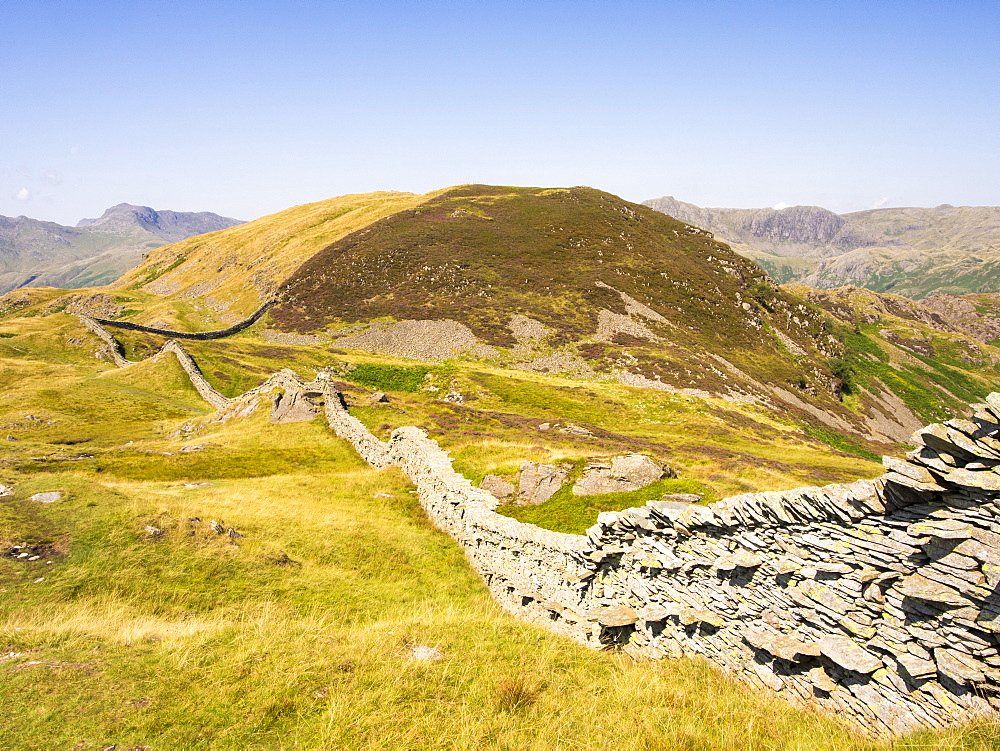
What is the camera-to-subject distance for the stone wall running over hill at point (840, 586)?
7.00 metres

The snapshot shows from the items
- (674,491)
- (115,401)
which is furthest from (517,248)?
(674,491)

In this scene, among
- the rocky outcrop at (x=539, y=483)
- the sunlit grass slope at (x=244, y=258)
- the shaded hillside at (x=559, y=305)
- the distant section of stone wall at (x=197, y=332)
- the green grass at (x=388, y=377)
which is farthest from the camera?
the sunlit grass slope at (x=244, y=258)

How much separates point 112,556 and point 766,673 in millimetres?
18279

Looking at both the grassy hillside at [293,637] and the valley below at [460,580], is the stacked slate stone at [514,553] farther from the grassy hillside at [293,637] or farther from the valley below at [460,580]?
the grassy hillside at [293,637]

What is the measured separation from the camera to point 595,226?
131250 millimetres

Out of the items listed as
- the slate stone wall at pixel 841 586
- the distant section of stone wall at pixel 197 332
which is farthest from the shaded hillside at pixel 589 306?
the slate stone wall at pixel 841 586

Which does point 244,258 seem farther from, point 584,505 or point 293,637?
point 293,637

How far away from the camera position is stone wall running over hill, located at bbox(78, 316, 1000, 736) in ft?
23.0

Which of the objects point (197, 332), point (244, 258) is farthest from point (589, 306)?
point (244, 258)

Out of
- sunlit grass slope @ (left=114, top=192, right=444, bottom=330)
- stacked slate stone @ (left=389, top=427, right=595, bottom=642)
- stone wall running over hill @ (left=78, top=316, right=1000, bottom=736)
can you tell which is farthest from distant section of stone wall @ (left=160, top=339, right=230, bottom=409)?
stone wall running over hill @ (left=78, top=316, right=1000, bottom=736)

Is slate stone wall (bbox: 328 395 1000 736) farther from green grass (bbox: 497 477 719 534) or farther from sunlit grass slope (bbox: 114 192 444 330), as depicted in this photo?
sunlit grass slope (bbox: 114 192 444 330)

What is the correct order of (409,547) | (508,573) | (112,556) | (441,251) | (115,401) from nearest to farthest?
1. (112,556)
2. (508,573)
3. (409,547)
4. (115,401)
5. (441,251)

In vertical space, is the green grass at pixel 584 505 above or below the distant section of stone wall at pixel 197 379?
above

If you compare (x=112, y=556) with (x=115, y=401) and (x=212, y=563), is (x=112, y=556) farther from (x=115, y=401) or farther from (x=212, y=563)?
(x=115, y=401)
